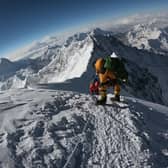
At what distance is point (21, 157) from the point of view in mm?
9414

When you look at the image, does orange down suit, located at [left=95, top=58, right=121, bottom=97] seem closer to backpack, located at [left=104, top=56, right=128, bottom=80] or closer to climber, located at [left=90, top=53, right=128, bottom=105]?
climber, located at [left=90, top=53, right=128, bottom=105]

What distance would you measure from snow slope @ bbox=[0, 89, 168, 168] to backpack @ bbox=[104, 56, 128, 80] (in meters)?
1.30

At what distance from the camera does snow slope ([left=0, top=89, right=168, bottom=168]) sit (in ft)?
31.2

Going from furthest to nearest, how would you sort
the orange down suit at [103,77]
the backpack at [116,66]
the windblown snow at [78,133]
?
the orange down suit at [103,77], the backpack at [116,66], the windblown snow at [78,133]

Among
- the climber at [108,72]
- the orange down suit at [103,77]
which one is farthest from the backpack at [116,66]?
the orange down suit at [103,77]

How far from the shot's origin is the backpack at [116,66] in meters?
14.1

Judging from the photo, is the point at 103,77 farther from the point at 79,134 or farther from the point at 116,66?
the point at 79,134

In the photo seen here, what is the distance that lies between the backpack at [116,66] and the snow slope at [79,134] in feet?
4.26

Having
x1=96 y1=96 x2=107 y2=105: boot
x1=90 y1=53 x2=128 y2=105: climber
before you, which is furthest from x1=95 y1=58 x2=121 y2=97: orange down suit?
x1=96 y1=96 x2=107 y2=105: boot

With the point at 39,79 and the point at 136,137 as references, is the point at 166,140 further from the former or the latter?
the point at 39,79

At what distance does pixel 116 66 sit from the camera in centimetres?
1430

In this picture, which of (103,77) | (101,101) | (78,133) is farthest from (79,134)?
(103,77)

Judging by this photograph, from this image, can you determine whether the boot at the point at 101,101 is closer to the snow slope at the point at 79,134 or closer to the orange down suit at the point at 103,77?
the orange down suit at the point at 103,77

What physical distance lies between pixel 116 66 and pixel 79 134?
441cm
